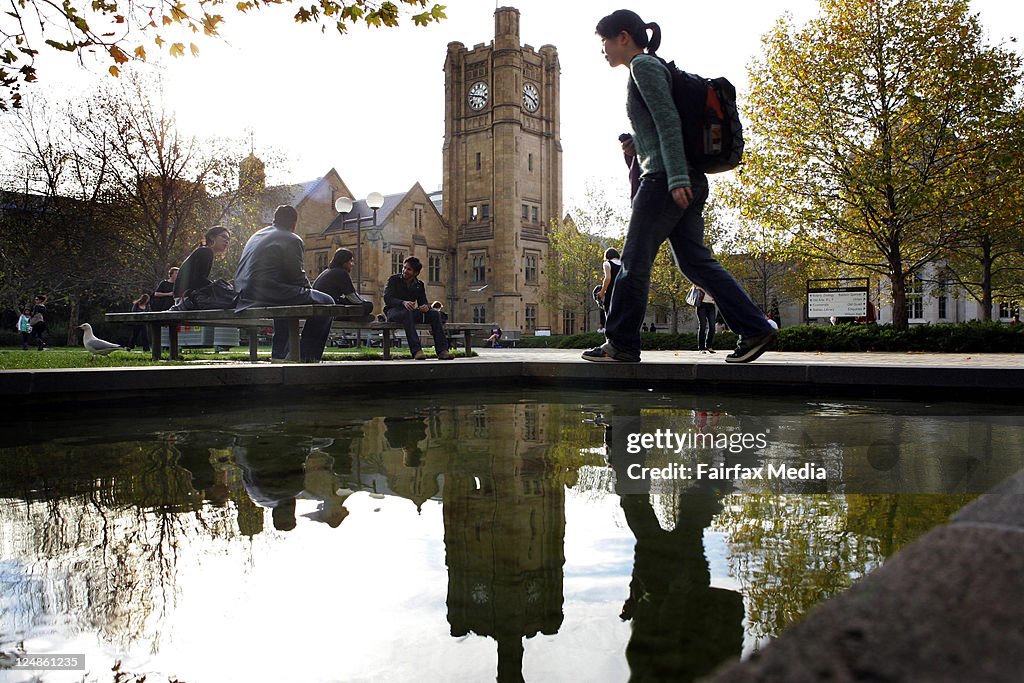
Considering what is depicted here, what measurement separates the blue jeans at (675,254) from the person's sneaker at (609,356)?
0.31 m

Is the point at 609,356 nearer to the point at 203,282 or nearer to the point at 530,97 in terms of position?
the point at 203,282

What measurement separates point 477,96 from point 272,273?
187 ft

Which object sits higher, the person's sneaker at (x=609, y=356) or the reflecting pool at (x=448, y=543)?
the person's sneaker at (x=609, y=356)

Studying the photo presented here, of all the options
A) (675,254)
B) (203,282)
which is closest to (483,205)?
(203,282)

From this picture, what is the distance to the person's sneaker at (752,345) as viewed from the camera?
6.01m

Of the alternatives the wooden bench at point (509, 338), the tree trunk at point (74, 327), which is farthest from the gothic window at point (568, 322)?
the tree trunk at point (74, 327)

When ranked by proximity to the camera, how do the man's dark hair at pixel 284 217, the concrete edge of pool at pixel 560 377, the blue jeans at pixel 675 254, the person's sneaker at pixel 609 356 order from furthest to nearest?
the man's dark hair at pixel 284 217, the person's sneaker at pixel 609 356, the blue jeans at pixel 675 254, the concrete edge of pool at pixel 560 377

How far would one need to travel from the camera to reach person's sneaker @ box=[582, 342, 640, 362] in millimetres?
6215

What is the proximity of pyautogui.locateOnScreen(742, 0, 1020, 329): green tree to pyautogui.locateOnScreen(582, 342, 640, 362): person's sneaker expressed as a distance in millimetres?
17596

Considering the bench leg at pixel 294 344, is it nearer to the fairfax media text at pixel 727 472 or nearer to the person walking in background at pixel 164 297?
the person walking in background at pixel 164 297

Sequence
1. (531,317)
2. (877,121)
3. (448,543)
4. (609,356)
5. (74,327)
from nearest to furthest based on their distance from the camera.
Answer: (448,543)
(609,356)
(877,121)
(74,327)
(531,317)

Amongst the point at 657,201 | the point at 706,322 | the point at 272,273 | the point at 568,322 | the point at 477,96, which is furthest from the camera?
the point at 568,322

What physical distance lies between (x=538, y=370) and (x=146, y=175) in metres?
28.6

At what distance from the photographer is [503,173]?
60.1 m
